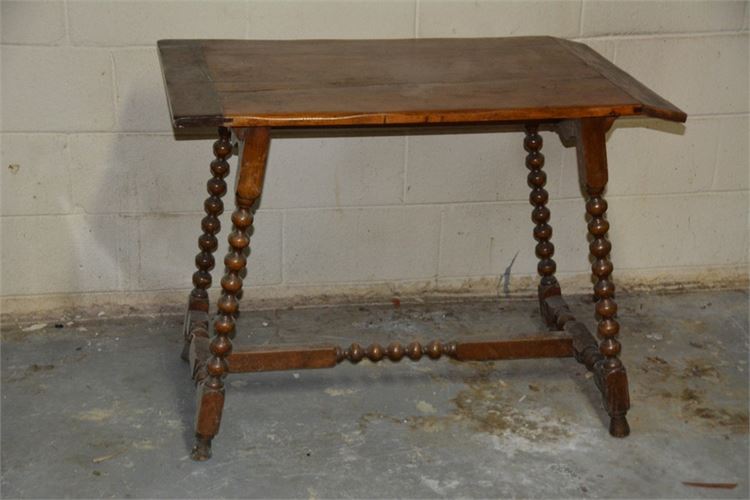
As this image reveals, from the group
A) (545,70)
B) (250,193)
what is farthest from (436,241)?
(250,193)

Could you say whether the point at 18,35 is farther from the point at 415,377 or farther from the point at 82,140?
the point at 415,377

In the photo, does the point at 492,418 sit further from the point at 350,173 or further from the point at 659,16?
the point at 659,16

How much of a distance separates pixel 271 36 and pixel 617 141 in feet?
3.65

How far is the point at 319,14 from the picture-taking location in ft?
9.85

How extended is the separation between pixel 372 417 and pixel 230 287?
539 millimetres

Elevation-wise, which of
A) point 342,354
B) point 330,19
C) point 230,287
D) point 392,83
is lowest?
point 342,354

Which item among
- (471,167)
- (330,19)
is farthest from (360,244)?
(330,19)

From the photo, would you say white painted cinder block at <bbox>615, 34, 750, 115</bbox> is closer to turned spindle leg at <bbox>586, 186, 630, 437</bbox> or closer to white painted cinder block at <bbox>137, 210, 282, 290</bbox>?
turned spindle leg at <bbox>586, 186, 630, 437</bbox>

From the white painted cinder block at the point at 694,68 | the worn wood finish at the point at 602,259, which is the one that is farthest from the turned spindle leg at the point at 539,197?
the white painted cinder block at the point at 694,68

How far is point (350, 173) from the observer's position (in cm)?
319

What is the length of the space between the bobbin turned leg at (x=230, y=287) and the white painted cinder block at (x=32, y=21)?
898 millimetres

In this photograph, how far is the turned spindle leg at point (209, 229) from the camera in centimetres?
277

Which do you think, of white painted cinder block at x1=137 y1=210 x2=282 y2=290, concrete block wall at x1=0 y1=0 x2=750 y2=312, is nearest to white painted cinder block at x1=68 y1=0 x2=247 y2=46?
concrete block wall at x1=0 y1=0 x2=750 y2=312

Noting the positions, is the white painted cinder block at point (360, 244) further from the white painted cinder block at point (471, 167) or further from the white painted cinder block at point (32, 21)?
the white painted cinder block at point (32, 21)
